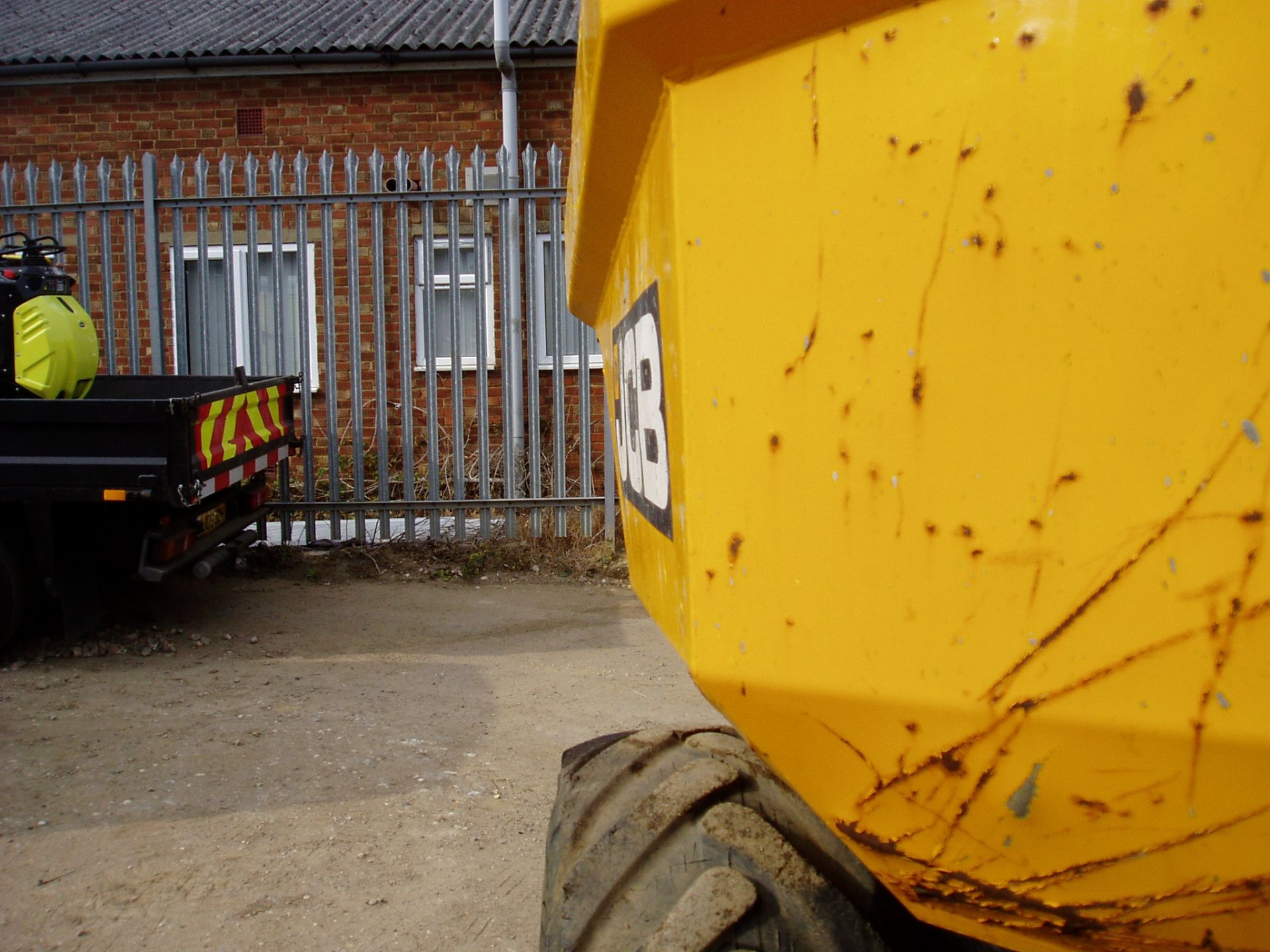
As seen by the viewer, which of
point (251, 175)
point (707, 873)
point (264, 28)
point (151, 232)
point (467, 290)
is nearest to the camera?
point (707, 873)

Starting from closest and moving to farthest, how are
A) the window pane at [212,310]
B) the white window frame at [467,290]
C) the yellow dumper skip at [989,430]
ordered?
the yellow dumper skip at [989,430] → the white window frame at [467,290] → the window pane at [212,310]

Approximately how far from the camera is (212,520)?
5.32m

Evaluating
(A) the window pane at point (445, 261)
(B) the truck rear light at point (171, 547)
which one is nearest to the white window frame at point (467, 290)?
(A) the window pane at point (445, 261)

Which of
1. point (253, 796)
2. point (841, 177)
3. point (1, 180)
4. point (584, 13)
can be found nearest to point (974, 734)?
point (841, 177)

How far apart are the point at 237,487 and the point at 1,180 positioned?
320 centimetres

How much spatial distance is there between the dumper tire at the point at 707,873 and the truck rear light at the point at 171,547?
12.8 ft

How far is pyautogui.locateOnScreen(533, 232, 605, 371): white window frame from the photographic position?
7.11 meters

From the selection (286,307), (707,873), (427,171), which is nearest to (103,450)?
(427,171)

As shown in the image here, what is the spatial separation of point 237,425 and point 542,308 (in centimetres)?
300

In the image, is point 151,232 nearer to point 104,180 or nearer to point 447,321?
point 104,180

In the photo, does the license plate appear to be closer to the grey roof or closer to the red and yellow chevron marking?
the red and yellow chevron marking

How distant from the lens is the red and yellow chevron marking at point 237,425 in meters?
4.88

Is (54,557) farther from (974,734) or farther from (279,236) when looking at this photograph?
(974,734)

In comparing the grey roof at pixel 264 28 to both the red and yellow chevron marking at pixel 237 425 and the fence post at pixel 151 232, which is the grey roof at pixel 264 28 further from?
the red and yellow chevron marking at pixel 237 425
